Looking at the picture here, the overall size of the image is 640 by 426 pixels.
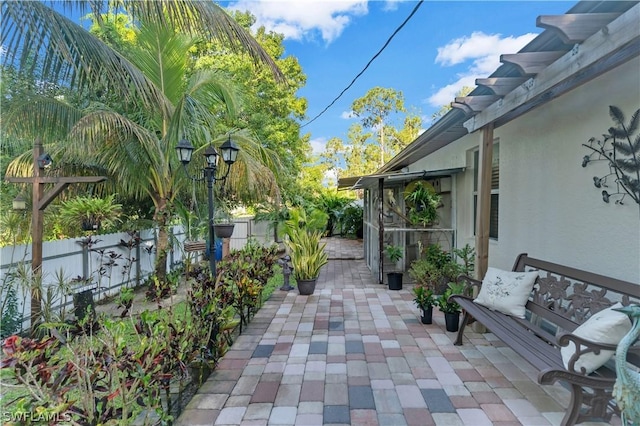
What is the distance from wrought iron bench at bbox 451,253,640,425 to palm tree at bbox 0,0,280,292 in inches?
147

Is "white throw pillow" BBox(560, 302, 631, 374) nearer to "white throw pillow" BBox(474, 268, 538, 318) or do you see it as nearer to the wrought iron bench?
the wrought iron bench

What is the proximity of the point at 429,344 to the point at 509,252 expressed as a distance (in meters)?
1.98

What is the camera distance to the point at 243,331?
13.5ft

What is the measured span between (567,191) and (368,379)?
2780 millimetres

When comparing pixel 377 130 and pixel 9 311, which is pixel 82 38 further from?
pixel 377 130

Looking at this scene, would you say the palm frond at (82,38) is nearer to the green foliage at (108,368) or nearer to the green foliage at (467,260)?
the green foliage at (108,368)

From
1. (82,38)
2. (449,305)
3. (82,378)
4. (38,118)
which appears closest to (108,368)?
(82,378)

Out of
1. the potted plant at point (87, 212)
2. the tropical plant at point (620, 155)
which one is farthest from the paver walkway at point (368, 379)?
the potted plant at point (87, 212)

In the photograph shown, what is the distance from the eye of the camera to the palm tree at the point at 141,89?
3000mm

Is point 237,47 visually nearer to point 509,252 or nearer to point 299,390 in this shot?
point 299,390

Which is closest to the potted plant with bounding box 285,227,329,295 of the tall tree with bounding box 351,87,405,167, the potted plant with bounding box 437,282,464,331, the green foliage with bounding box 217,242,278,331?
the green foliage with bounding box 217,242,278,331

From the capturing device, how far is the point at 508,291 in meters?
3.27

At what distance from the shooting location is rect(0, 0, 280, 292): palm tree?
300 centimetres

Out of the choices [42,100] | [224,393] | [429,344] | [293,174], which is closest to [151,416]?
[224,393]
